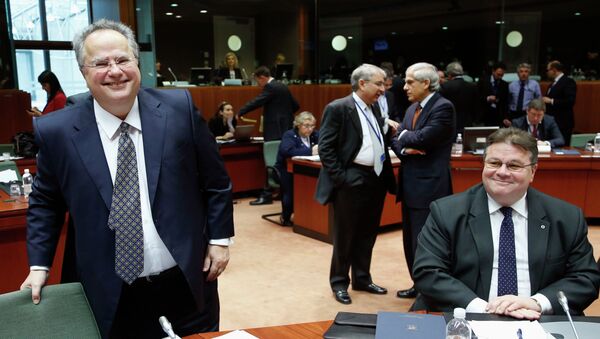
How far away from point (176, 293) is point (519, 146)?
141 centimetres

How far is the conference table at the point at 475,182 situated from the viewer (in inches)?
213

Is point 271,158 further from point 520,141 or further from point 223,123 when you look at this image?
point 520,141

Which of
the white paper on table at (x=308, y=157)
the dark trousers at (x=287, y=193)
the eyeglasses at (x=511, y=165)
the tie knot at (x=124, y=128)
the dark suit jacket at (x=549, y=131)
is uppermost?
the tie knot at (x=124, y=128)

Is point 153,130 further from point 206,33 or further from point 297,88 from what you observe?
point 206,33

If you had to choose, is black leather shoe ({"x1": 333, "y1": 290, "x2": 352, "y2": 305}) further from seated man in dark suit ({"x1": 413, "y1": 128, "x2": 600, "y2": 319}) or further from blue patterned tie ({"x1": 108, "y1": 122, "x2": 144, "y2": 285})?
blue patterned tie ({"x1": 108, "y1": 122, "x2": 144, "y2": 285})

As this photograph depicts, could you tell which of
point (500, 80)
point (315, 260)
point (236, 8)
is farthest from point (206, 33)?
point (315, 260)

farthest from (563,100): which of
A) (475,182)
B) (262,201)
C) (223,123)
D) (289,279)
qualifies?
(289,279)

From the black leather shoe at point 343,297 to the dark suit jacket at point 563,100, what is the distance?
555 cm

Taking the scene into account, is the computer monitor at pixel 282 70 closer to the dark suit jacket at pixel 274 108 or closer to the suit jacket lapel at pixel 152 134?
the dark suit jacket at pixel 274 108

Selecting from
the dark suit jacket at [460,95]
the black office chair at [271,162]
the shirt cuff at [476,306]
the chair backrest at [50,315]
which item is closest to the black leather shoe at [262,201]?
the black office chair at [271,162]

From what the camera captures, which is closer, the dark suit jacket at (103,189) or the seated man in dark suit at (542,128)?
the dark suit jacket at (103,189)

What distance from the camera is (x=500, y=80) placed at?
8.72 m

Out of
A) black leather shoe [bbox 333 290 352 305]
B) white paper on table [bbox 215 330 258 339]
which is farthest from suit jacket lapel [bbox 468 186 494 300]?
black leather shoe [bbox 333 290 352 305]

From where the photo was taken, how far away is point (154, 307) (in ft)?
6.17
